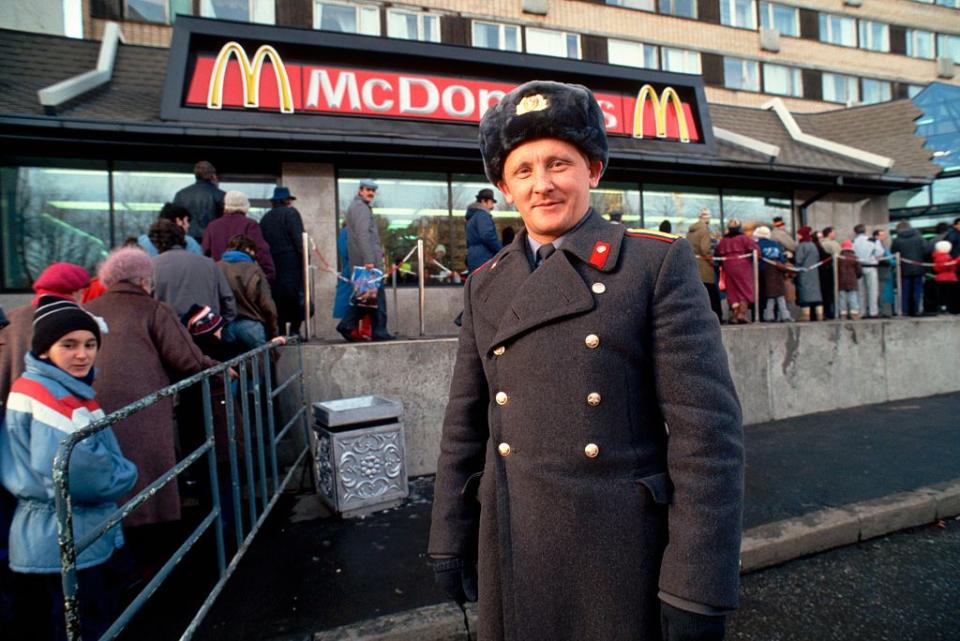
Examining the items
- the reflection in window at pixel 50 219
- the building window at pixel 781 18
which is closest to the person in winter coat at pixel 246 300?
the reflection in window at pixel 50 219

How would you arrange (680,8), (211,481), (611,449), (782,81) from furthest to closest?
(782,81), (680,8), (211,481), (611,449)

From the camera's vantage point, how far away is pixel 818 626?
3146 mm

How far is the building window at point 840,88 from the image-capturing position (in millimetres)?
25875

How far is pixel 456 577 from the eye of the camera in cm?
172

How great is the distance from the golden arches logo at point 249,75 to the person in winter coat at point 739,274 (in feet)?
24.1

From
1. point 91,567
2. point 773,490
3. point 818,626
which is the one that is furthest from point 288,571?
point 773,490

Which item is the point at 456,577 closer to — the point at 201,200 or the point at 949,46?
the point at 201,200

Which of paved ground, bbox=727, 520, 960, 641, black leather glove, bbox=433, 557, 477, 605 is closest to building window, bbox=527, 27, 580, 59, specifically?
paved ground, bbox=727, 520, 960, 641

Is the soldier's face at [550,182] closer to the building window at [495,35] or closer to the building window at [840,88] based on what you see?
the building window at [495,35]

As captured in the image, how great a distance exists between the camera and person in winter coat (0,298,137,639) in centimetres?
245

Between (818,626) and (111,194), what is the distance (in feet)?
34.3

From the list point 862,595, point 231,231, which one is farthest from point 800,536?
point 231,231

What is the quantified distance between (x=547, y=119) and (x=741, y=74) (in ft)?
87.9

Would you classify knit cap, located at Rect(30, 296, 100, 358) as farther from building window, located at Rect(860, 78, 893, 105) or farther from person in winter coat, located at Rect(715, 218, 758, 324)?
building window, located at Rect(860, 78, 893, 105)
